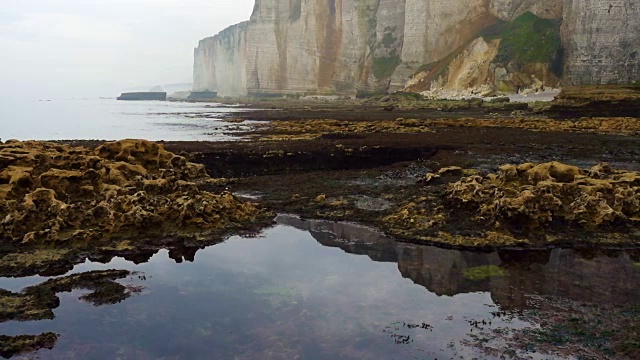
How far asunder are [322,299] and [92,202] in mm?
9005

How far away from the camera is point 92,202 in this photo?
15.7m

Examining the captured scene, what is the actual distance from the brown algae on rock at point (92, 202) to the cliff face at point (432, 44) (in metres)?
67.3

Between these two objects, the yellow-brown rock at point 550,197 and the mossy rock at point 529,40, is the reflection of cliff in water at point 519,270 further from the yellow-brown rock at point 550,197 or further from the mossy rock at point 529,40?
the mossy rock at point 529,40

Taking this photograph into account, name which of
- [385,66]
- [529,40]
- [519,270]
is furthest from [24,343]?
[385,66]

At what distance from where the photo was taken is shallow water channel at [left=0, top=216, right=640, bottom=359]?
8.38m

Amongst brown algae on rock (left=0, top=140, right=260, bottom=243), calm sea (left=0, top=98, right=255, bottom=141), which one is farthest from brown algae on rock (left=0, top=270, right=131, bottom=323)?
calm sea (left=0, top=98, right=255, bottom=141)

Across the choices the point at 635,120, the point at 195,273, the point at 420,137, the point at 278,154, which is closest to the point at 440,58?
the point at 635,120

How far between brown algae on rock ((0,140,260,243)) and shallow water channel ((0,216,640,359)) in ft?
6.04

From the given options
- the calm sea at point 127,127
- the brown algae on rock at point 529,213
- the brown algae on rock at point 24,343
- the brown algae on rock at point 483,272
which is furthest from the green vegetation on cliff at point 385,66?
the brown algae on rock at point 24,343

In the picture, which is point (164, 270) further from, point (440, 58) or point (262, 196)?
point (440, 58)

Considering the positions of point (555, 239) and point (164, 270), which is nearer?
point (164, 270)

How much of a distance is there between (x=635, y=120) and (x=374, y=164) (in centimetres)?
2622

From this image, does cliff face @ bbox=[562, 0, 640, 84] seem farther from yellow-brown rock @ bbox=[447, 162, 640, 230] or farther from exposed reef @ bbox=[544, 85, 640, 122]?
yellow-brown rock @ bbox=[447, 162, 640, 230]

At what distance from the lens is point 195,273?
470 inches
